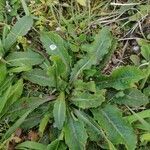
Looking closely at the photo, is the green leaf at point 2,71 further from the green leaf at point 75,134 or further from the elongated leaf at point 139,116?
the elongated leaf at point 139,116

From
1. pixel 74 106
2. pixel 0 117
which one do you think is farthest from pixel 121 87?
pixel 0 117

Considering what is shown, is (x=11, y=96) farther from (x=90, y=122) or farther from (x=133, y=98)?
(x=133, y=98)

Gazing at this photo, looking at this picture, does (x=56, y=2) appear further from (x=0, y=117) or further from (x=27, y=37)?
(x=0, y=117)

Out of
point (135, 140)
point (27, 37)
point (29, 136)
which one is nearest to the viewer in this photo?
point (135, 140)

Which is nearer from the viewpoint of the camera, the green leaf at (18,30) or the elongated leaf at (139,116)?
the elongated leaf at (139,116)

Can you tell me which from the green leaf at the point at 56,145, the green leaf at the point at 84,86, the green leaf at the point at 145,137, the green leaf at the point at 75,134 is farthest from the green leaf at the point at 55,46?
the green leaf at the point at 145,137

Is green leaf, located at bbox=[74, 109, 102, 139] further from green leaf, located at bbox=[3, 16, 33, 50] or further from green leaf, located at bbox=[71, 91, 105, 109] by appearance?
green leaf, located at bbox=[3, 16, 33, 50]

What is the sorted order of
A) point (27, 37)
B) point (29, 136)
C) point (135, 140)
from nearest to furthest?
point (135, 140) < point (29, 136) < point (27, 37)

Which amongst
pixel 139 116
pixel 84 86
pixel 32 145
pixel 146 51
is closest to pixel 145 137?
pixel 139 116
